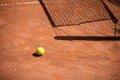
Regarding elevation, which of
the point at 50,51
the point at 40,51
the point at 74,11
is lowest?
the point at 50,51

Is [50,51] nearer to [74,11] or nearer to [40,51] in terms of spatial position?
[40,51]

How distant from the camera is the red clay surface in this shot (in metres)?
7.51

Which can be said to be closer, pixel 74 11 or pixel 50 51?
pixel 50 51

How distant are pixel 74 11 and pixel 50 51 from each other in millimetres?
4001

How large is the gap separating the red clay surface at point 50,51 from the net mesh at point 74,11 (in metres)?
0.44

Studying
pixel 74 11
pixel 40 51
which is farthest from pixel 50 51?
pixel 74 11

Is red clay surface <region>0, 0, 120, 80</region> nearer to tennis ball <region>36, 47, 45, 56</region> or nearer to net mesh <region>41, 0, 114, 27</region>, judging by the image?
tennis ball <region>36, 47, 45, 56</region>

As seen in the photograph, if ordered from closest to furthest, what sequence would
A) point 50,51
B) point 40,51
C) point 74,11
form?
1. point 40,51
2. point 50,51
3. point 74,11

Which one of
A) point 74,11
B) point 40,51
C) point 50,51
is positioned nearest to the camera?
point 40,51

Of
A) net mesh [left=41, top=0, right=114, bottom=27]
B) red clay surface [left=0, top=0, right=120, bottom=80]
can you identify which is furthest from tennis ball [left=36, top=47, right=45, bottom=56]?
net mesh [left=41, top=0, right=114, bottom=27]

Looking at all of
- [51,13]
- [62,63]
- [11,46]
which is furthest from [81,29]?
[11,46]

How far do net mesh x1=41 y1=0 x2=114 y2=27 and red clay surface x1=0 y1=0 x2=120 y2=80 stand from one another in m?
0.44

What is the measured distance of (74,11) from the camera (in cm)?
1167

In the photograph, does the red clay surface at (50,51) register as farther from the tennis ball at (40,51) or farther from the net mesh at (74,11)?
the net mesh at (74,11)
